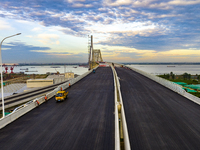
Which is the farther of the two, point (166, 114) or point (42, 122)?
point (166, 114)

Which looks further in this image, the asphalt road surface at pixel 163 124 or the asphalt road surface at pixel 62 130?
the asphalt road surface at pixel 62 130

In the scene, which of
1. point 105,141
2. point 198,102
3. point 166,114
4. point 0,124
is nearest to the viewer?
point 105,141

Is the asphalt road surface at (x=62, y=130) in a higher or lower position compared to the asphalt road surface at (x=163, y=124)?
lower

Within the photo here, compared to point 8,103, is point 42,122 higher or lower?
higher

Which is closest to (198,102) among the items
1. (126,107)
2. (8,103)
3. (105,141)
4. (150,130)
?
(126,107)

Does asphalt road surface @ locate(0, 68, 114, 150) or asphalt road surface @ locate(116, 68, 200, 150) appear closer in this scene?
asphalt road surface @ locate(116, 68, 200, 150)

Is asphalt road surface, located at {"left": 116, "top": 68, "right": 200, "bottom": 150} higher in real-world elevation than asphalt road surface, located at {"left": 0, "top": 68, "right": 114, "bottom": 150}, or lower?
higher

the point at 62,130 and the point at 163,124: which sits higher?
the point at 163,124

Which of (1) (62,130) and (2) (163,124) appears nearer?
(1) (62,130)

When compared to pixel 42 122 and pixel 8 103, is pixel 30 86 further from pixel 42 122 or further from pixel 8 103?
pixel 42 122

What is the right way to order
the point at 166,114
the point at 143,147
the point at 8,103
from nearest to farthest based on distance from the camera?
the point at 143,147, the point at 166,114, the point at 8,103
